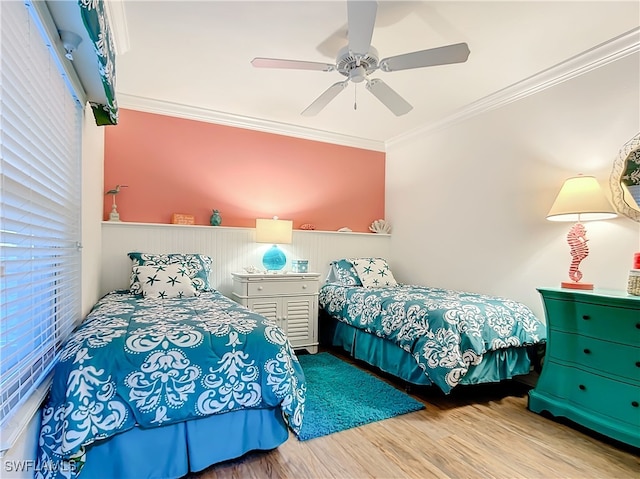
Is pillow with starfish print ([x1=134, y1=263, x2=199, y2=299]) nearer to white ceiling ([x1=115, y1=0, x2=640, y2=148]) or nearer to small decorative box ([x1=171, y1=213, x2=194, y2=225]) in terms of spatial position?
small decorative box ([x1=171, y1=213, x2=194, y2=225])

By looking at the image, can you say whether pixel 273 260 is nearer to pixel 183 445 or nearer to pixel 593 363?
pixel 183 445

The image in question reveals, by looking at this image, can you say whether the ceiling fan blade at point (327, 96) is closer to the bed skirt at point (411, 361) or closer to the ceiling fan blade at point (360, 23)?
A: the ceiling fan blade at point (360, 23)

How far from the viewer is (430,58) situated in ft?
6.61

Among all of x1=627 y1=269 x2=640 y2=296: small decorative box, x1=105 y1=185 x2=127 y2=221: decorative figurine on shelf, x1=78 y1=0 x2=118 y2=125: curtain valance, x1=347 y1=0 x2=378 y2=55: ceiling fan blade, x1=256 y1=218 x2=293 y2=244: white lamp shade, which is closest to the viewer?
x1=78 y1=0 x2=118 y2=125: curtain valance

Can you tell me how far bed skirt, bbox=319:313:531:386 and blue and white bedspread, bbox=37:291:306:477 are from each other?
1024 mm

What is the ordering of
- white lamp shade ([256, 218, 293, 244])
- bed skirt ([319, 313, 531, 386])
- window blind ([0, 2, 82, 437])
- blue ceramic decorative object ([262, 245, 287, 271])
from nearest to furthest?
window blind ([0, 2, 82, 437]) → bed skirt ([319, 313, 531, 386]) → white lamp shade ([256, 218, 293, 244]) → blue ceramic decorative object ([262, 245, 287, 271])

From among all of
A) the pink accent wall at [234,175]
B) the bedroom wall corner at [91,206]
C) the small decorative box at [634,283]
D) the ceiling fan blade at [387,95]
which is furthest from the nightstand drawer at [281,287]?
the small decorative box at [634,283]

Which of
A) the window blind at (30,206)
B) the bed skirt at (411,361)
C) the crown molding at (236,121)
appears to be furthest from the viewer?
the crown molding at (236,121)

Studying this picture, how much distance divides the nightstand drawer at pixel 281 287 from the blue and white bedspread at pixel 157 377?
4.40ft

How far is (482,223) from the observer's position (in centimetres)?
335

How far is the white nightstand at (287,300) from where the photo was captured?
3355 millimetres

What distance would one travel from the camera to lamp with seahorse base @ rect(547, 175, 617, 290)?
2291 millimetres

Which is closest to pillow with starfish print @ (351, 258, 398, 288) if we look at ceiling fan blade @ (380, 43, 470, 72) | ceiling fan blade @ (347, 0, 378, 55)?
ceiling fan blade @ (380, 43, 470, 72)

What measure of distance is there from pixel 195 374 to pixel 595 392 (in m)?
2.31
